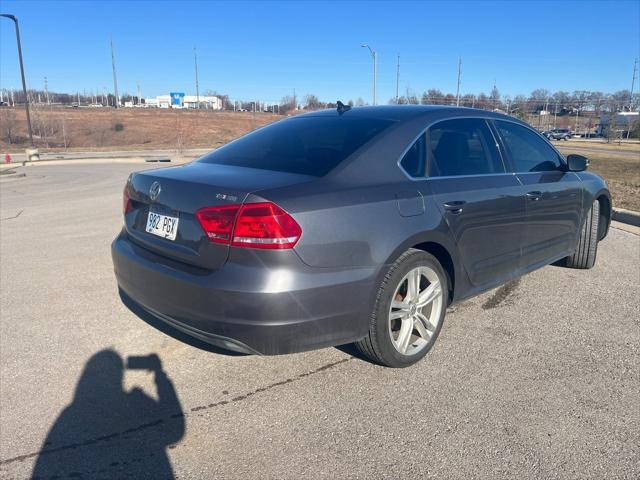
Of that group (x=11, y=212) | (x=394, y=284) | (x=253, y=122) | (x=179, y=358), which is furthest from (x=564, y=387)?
(x=253, y=122)

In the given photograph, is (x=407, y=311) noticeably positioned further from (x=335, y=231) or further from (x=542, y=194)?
(x=542, y=194)

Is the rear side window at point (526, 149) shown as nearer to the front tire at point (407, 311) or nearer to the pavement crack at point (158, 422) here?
the front tire at point (407, 311)

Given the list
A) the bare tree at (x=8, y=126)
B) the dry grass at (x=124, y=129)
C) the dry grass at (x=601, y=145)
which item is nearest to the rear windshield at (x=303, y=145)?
the dry grass at (x=601, y=145)

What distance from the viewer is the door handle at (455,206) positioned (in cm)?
337

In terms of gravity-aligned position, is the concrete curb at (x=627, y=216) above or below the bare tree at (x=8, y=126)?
below

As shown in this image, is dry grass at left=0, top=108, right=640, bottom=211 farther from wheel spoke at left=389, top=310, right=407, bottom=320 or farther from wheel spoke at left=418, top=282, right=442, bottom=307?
wheel spoke at left=389, top=310, right=407, bottom=320

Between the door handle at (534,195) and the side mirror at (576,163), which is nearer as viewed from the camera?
→ the door handle at (534,195)

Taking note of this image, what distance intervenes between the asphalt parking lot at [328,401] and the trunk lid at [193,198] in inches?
33.1

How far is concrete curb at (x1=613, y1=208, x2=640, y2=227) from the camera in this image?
7848 mm

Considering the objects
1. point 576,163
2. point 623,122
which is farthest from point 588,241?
point 623,122

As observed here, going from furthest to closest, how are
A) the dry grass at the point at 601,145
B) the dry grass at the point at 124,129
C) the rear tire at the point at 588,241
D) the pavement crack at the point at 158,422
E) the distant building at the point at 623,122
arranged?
the distant building at the point at 623,122 < the dry grass at the point at 124,129 < the dry grass at the point at 601,145 < the rear tire at the point at 588,241 < the pavement crack at the point at 158,422

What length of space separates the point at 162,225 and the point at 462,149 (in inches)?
87.5

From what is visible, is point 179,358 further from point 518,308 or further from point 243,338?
point 518,308

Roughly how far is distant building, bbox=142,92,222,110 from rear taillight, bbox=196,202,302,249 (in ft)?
407
